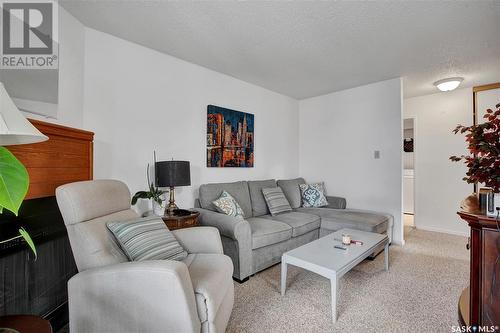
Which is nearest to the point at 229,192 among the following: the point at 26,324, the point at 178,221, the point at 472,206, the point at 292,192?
the point at 178,221

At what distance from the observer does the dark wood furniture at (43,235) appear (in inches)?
52.3

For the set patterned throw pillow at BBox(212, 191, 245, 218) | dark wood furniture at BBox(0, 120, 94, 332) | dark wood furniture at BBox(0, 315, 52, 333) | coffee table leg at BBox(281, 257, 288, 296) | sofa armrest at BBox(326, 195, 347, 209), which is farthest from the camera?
sofa armrest at BBox(326, 195, 347, 209)

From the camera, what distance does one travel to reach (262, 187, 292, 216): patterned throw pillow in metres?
3.25

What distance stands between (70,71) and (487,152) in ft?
9.42

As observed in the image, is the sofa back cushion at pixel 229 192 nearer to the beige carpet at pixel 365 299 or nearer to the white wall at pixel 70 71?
the beige carpet at pixel 365 299

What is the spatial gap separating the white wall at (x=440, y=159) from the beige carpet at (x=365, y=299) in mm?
1427

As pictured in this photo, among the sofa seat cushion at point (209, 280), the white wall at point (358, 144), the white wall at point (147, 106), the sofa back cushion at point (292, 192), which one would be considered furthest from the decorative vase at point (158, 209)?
the white wall at point (358, 144)

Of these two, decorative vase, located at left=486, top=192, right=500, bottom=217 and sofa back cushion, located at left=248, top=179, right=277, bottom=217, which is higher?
decorative vase, located at left=486, top=192, right=500, bottom=217

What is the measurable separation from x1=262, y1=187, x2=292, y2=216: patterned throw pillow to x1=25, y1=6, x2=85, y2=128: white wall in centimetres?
227

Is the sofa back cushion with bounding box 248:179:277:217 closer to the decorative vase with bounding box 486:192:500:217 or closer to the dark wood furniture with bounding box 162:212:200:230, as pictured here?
the dark wood furniture with bounding box 162:212:200:230

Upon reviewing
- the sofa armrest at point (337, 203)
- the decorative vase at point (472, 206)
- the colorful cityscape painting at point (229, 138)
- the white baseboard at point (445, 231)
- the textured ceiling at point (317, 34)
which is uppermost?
the textured ceiling at point (317, 34)

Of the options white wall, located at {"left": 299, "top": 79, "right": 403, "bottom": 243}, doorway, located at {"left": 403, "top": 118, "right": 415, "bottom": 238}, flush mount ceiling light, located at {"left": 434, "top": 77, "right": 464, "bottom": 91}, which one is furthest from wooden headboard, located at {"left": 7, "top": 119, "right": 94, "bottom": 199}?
doorway, located at {"left": 403, "top": 118, "right": 415, "bottom": 238}

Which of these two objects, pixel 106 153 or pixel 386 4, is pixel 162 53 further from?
pixel 386 4

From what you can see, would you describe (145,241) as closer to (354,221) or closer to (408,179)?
(354,221)
